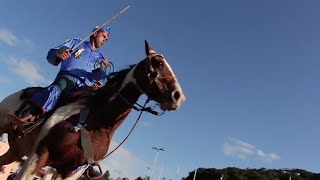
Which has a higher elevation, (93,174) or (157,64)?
(157,64)

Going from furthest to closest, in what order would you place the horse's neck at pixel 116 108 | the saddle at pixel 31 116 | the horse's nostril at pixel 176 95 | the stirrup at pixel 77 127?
the saddle at pixel 31 116 → the horse's neck at pixel 116 108 → the stirrup at pixel 77 127 → the horse's nostril at pixel 176 95

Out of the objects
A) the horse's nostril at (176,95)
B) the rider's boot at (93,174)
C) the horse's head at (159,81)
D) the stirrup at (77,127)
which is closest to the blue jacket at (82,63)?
the stirrup at (77,127)

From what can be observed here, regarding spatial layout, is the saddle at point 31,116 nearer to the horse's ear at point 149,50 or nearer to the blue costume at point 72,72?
the blue costume at point 72,72

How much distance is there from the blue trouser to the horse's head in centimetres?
158

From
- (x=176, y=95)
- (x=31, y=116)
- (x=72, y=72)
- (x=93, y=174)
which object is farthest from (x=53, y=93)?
(x=176, y=95)

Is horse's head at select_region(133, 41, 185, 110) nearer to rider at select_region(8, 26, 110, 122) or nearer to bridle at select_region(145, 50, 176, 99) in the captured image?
bridle at select_region(145, 50, 176, 99)

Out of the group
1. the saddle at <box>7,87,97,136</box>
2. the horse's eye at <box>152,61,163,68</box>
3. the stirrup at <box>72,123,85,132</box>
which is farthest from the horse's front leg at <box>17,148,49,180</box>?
the horse's eye at <box>152,61,163,68</box>

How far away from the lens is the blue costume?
24.1 feet

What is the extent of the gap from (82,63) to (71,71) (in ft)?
1.22

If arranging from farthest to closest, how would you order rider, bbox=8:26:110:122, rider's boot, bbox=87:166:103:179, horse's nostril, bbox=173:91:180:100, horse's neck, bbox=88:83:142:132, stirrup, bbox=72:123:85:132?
rider's boot, bbox=87:166:103:179
rider, bbox=8:26:110:122
horse's neck, bbox=88:83:142:132
stirrup, bbox=72:123:85:132
horse's nostril, bbox=173:91:180:100

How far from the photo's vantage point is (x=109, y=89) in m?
7.18

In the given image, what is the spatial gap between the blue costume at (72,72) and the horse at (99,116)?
0.43 meters

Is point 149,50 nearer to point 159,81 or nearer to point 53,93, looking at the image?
point 159,81

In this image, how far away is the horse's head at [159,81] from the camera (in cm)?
623
